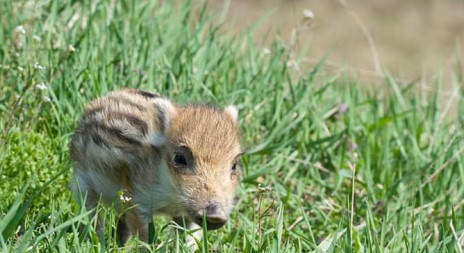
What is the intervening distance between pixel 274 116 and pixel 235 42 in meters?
1.24

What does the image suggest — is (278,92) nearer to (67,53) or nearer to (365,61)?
(67,53)

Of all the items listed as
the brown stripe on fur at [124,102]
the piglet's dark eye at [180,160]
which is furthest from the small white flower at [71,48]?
the piglet's dark eye at [180,160]

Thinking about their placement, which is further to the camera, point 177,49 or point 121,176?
point 177,49

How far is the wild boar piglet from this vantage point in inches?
216

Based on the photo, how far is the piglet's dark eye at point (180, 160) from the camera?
5.57 meters

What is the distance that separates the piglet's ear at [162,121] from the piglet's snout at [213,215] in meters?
0.54

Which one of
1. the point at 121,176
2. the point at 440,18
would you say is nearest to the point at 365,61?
the point at 440,18

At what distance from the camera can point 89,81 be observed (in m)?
6.77

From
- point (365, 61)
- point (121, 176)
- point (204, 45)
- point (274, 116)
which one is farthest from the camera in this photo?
point (365, 61)

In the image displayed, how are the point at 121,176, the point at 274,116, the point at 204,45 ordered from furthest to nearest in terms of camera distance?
the point at 204,45, the point at 274,116, the point at 121,176

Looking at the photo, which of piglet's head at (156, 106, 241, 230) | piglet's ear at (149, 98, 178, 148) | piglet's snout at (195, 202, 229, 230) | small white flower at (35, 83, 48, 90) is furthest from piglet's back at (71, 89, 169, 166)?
piglet's snout at (195, 202, 229, 230)

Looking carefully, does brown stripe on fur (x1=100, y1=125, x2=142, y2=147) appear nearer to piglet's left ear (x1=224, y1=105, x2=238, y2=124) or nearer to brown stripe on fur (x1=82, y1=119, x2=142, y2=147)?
brown stripe on fur (x1=82, y1=119, x2=142, y2=147)

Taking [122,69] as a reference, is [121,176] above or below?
below

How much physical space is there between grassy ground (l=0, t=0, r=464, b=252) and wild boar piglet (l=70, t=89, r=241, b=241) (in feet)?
0.62
